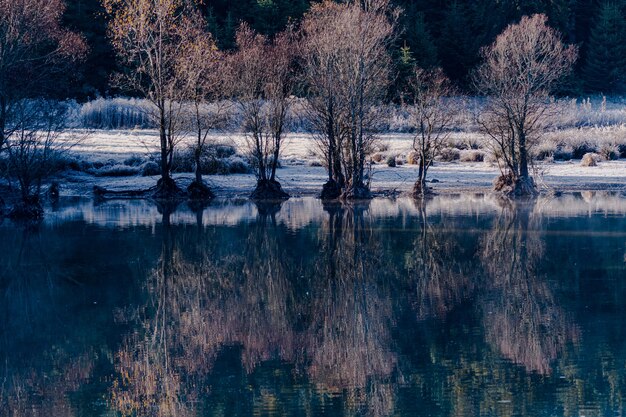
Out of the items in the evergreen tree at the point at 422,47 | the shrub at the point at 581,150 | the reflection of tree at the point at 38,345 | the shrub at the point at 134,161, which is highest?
the evergreen tree at the point at 422,47

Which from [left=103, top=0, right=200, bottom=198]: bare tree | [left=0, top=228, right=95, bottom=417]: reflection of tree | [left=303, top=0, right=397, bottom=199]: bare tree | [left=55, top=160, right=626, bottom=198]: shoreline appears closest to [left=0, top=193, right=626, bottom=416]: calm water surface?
[left=0, top=228, right=95, bottom=417]: reflection of tree

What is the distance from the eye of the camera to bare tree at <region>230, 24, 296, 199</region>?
3384 cm

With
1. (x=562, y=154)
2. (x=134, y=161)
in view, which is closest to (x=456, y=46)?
(x=562, y=154)

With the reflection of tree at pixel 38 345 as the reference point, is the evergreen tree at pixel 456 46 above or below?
above

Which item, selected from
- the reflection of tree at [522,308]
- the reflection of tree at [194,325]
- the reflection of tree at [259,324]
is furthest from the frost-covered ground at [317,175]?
the reflection of tree at [194,325]

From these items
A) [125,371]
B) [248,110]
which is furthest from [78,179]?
[125,371]

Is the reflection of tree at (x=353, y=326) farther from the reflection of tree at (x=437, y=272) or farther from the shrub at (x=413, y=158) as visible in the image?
the shrub at (x=413, y=158)

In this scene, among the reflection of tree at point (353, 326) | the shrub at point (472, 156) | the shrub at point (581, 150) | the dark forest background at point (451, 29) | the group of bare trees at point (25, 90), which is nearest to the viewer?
the reflection of tree at point (353, 326)

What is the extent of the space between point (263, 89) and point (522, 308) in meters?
20.1

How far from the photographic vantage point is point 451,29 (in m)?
61.2

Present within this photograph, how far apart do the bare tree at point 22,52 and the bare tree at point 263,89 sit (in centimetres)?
698

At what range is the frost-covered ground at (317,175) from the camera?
37969mm

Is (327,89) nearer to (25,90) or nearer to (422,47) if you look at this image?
(25,90)

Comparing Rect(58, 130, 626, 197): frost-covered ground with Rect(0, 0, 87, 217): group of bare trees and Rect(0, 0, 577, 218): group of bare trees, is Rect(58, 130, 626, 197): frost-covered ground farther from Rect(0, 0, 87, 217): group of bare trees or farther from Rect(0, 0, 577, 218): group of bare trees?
Rect(0, 0, 87, 217): group of bare trees
